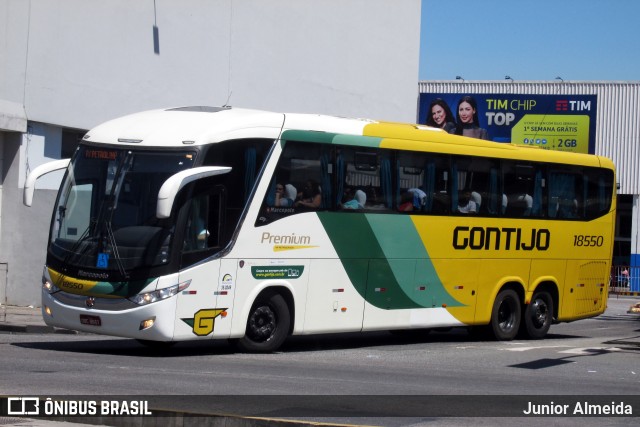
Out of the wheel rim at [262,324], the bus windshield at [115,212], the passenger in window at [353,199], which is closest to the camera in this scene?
the bus windshield at [115,212]

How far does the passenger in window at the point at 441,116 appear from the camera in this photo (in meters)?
55.8

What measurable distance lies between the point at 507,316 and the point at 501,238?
6.04 ft

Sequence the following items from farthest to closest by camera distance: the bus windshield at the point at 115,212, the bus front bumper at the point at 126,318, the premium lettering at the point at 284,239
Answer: the premium lettering at the point at 284,239, the bus windshield at the point at 115,212, the bus front bumper at the point at 126,318

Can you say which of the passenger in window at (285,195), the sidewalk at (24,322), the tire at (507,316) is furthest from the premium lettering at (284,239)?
the sidewalk at (24,322)

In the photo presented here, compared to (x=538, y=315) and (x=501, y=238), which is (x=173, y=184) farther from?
(x=538, y=315)

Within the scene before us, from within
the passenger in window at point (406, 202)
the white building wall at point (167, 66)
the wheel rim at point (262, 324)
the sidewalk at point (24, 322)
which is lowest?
the sidewalk at point (24, 322)

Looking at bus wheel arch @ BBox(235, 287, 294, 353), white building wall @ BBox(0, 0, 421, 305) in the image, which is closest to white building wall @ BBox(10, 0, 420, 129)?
white building wall @ BBox(0, 0, 421, 305)

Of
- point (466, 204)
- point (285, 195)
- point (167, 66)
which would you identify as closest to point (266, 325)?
point (285, 195)

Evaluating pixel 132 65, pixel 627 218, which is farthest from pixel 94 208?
pixel 627 218

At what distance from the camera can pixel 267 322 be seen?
55.3 ft

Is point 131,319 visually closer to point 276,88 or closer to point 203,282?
point 203,282

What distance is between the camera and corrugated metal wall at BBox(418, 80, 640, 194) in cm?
5728

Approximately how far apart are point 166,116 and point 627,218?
4811 centimetres

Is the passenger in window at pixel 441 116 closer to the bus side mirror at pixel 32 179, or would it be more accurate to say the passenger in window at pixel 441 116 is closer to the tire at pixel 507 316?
the tire at pixel 507 316
